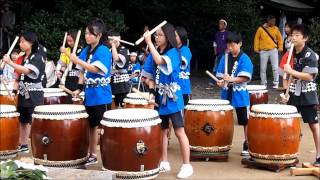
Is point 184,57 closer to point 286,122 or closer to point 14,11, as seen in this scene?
point 286,122

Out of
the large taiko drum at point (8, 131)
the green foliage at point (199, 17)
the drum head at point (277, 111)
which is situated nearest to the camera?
the drum head at point (277, 111)

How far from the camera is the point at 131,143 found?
5.01m

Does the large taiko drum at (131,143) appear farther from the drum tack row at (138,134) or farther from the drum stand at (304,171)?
the drum stand at (304,171)

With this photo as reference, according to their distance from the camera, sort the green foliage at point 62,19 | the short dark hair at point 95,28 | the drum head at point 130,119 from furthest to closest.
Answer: the green foliage at point 62,19
the short dark hair at point 95,28
the drum head at point 130,119

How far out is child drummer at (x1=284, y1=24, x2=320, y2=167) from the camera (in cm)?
568

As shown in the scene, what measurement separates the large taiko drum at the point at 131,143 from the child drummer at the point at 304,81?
1.66m

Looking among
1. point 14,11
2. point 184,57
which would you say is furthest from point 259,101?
point 14,11

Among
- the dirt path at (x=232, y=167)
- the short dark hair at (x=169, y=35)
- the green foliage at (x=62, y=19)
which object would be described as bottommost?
the dirt path at (x=232, y=167)

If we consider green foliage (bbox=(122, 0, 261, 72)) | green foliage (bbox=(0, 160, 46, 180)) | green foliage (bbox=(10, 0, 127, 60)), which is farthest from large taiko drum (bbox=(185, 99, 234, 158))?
green foliage (bbox=(122, 0, 261, 72))

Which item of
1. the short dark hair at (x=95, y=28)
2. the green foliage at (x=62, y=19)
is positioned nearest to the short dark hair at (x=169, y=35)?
the short dark hair at (x=95, y=28)

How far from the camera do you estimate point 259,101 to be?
330 inches

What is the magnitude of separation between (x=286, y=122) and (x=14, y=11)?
34.8ft

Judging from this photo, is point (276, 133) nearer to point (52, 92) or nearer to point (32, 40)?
point (32, 40)

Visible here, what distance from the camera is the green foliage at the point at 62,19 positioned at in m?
12.8
